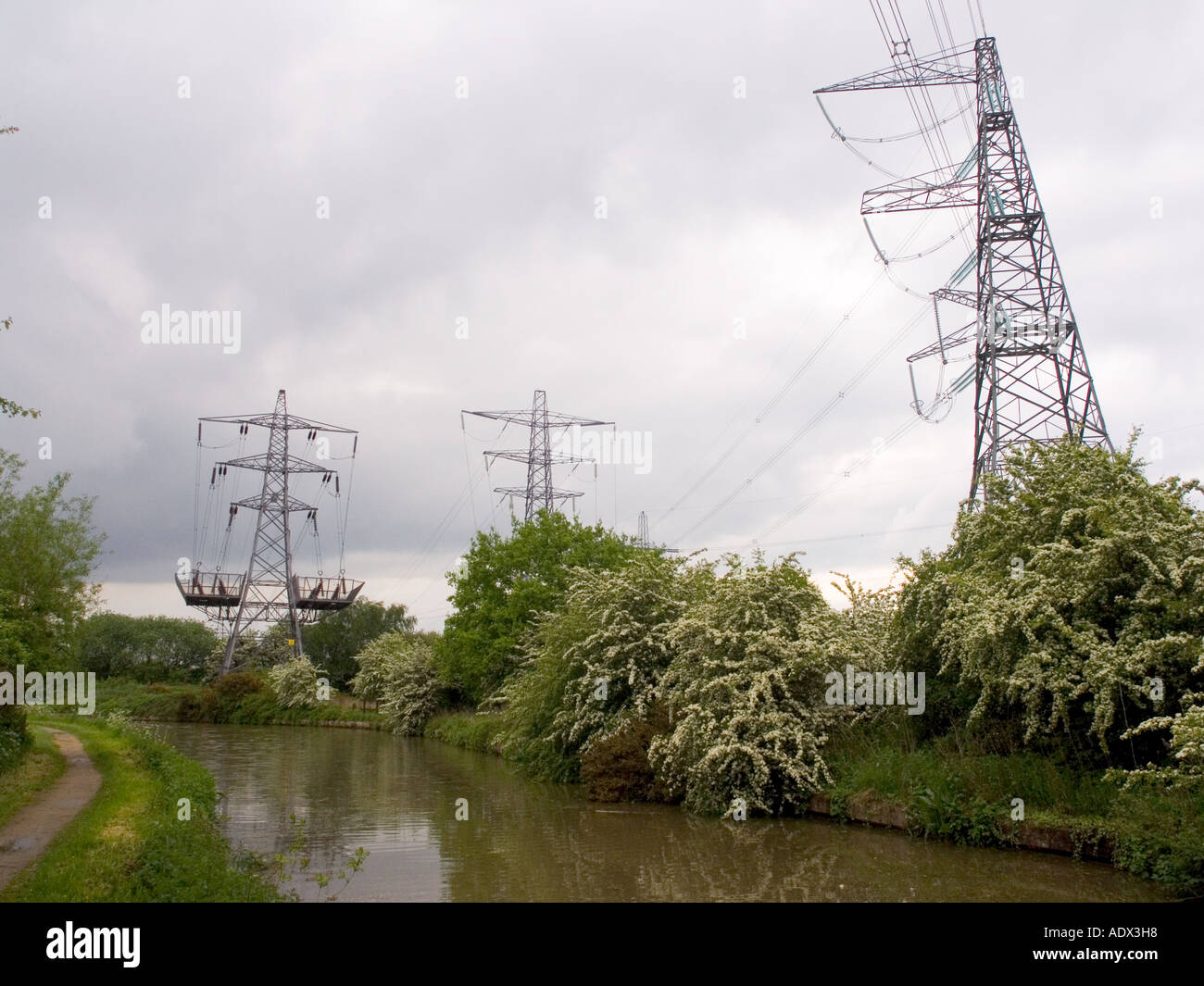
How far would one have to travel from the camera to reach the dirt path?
437 inches

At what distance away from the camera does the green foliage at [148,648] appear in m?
88.6

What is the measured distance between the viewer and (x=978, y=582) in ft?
47.7

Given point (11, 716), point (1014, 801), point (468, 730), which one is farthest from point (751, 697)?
point (468, 730)

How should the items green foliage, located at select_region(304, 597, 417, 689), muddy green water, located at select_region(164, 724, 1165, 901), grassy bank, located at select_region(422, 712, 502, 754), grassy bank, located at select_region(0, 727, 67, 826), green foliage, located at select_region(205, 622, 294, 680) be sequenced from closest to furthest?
1. muddy green water, located at select_region(164, 724, 1165, 901)
2. grassy bank, located at select_region(0, 727, 67, 826)
3. grassy bank, located at select_region(422, 712, 502, 754)
4. green foliage, located at select_region(205, 622, 294, 680)
5. green foliage, located at select_region(304, 597, 417, 689)

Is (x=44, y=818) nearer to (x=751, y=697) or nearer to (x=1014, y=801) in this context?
(x=751, y=697)

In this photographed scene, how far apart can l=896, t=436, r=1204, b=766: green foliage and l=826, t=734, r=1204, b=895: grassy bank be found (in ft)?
2.30

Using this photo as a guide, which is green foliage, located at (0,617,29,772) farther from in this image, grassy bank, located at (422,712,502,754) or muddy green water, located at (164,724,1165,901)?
grassy bank, located at (422,712,502,754)

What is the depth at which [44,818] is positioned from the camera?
14516 millimetres

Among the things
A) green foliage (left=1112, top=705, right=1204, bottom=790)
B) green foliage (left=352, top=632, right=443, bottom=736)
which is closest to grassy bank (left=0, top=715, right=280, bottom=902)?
green foliage (left=1112, top=705, right=1204, bottom=790)

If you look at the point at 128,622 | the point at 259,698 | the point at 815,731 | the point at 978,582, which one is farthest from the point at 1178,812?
the point at 128,622

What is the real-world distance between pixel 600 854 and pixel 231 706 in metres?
56.1

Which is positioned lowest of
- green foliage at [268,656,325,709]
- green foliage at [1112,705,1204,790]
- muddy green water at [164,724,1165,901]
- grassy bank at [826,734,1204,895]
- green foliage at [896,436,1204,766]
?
green foliage at [268,656,325,709]

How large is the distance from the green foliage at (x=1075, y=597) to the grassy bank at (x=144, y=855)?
10.1 m
